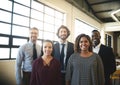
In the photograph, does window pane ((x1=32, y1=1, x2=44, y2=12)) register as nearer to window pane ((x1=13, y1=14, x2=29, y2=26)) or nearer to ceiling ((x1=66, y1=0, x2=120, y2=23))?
window pane ((x1=13, y1=14, x2=29, y2=26))

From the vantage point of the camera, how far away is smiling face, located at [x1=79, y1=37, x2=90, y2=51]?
2158mm

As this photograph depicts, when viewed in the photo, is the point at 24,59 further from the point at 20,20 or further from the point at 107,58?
the point at 20,20

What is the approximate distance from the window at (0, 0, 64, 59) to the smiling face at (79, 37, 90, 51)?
191cm

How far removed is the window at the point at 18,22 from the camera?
138 inches

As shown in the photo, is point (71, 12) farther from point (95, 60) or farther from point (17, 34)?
point (95, 60)

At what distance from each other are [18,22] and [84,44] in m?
2.20

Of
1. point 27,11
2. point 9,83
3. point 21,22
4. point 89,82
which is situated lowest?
point 9,83

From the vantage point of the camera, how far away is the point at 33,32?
2.72 metres

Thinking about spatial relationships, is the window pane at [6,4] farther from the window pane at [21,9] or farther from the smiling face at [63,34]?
the smiling face at [63,34]

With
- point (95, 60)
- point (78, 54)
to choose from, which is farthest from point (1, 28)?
point (95, 60)

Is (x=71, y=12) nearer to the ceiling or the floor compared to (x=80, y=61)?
nearer to the ceiling

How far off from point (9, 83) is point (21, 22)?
1420mm

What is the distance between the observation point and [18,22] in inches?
154

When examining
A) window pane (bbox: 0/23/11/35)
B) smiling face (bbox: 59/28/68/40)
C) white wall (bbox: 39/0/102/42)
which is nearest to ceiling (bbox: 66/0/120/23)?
white wall (bbox: 39/0/102/42)
